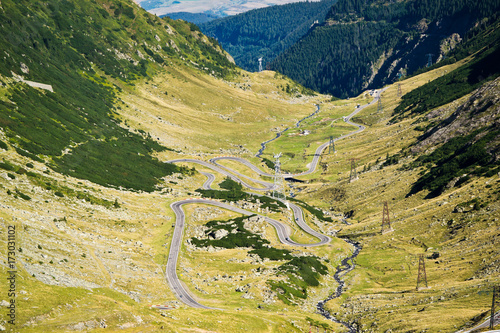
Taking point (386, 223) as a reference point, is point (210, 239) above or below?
below

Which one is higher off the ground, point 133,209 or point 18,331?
point 133,209

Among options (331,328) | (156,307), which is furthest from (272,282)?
(156,307)

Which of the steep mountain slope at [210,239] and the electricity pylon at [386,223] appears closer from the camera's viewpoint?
the steep mountain slope at [210,239]

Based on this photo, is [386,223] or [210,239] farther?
[386,223]

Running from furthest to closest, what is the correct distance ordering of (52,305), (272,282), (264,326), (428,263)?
1. (428,263)
2. (272,282)
3. (264,326)
4. (52,305)

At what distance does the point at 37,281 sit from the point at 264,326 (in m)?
37.0

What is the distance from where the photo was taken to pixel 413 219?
5773 inches

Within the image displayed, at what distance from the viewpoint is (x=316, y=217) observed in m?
172

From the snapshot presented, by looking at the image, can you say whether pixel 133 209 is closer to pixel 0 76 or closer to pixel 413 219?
pixel 0 76

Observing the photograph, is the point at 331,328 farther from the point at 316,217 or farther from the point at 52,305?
the point at 316,217

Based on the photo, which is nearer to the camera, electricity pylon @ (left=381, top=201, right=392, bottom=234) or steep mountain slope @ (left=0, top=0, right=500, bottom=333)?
steep mountain slope @ (left=0, top=0, right=500, bottom=333)

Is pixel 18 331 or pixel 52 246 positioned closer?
pixel 18 331

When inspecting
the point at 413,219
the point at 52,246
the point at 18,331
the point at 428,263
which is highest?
the point at 413,219

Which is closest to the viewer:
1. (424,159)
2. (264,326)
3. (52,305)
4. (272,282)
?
(52,305)
